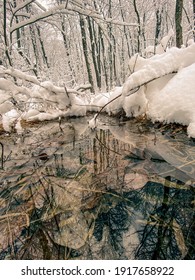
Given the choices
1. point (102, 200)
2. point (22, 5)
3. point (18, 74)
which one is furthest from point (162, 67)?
point (22, 5)

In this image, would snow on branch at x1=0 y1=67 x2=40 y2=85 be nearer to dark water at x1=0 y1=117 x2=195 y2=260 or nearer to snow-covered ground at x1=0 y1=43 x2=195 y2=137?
snow-covered ground at x1=0 y1=43 x2=195 y2=137

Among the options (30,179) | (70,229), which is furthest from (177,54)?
→ (70,229)

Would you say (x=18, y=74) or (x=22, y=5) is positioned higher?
(x=22, y=5)

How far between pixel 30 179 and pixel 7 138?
2.04 meters

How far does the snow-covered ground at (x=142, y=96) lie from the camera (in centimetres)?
277

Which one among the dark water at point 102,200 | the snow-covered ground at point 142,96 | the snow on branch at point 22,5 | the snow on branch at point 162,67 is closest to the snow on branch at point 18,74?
the snow-covered ground at point 142,96

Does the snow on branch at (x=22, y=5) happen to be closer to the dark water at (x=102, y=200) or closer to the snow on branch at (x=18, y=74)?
the snow on branch at (x=18, y=74)

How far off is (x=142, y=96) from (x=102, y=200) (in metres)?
2.12

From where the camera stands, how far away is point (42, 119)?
462 cm

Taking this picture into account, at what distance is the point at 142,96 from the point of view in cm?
328

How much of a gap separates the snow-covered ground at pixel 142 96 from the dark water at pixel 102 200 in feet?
1.22

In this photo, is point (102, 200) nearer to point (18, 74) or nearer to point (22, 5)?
point (18, 74)

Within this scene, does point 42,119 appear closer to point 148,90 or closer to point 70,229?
point 148,90
